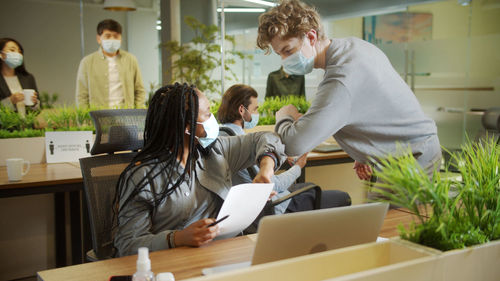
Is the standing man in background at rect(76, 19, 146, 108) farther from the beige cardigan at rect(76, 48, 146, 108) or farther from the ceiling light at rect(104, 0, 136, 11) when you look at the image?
the ceiling light at rect(104, 0, 136, 11)

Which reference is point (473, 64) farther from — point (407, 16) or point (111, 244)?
point (111, 244)

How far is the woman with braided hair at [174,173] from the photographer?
1.65m

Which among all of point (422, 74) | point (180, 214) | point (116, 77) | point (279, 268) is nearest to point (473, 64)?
point (422, 74)

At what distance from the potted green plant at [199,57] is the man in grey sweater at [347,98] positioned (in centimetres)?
373

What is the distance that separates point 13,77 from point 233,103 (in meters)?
1.99

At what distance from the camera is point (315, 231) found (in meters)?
1.03

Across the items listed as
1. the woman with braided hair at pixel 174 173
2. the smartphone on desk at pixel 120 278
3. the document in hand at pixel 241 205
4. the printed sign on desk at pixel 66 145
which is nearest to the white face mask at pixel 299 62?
the woman with braided hair at pixel 174 173

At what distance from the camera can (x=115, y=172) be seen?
193cm

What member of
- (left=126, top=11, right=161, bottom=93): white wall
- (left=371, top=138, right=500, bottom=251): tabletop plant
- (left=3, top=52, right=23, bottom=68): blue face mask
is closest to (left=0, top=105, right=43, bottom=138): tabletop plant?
(left=3, top=52, right=23, bottom=68): blue face mask

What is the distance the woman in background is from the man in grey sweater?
2.66m

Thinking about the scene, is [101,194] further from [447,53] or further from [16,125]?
[447,53]

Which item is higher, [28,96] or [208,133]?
[28,96]

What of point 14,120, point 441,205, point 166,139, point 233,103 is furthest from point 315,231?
point 14,120

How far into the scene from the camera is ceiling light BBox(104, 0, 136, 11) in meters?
5.08
